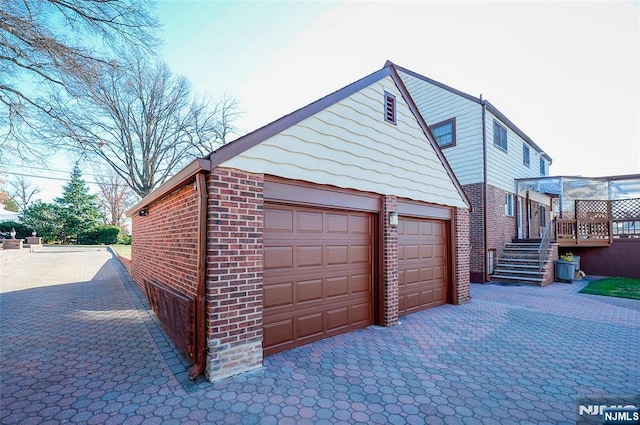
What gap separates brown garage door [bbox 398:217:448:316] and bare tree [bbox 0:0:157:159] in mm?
8173

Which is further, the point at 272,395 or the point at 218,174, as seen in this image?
the point at 218,174

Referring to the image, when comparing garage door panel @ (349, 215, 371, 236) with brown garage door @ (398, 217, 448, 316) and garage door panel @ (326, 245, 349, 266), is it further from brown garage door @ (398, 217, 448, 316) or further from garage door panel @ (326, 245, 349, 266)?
brown garage door @ (398, 217, 448, 316)

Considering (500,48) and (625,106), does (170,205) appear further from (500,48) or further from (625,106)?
(625,106)

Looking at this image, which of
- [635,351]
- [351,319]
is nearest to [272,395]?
[351,319]

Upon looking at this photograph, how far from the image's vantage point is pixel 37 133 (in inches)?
340

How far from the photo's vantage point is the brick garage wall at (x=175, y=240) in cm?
406

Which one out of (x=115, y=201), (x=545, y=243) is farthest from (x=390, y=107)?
(x=115, y=201)

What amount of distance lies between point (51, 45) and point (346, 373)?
9127 mm

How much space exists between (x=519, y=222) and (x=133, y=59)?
1599 centimetres

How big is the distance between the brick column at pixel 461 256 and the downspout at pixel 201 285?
6.12m

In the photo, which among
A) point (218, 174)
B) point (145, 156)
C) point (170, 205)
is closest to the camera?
point (218, 174)

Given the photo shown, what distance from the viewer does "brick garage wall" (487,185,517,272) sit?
37.6 ft

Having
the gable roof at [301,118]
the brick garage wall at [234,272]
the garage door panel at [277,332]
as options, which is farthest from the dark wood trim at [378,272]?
the brick garage wall at [234,272]

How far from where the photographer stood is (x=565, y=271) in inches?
438
